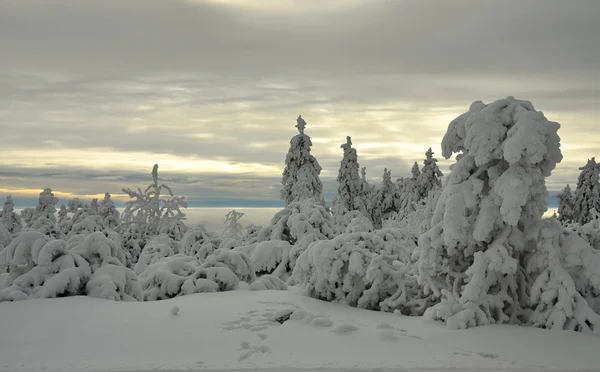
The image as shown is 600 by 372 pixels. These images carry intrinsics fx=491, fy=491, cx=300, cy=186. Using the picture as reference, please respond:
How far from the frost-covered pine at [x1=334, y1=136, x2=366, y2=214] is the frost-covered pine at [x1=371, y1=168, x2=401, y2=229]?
1232cm

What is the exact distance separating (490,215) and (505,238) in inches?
19.5

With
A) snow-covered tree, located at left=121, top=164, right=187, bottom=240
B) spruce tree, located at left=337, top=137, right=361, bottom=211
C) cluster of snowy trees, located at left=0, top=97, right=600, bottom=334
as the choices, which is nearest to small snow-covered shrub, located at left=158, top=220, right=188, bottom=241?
snow-covered tree, located at left=121, top=164, right=187, bottom=240

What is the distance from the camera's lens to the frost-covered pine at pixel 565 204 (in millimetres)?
45000

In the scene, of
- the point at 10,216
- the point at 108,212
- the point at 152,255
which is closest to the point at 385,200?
the point at 108,212

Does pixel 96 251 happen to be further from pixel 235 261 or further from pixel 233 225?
pixel 233 225

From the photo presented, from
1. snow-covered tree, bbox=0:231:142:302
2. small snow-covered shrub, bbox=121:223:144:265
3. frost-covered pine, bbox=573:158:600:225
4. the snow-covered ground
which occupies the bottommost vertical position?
small snow-covered shrub, bbox=121:223:144:265

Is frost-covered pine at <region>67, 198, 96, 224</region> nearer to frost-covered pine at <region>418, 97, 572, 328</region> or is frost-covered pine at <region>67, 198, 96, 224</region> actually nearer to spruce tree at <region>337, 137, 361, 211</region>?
spruce tree at <region>337, 137, 361, 211</region>

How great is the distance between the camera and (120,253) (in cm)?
1243

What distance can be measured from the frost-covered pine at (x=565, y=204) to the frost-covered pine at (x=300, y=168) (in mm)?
25188

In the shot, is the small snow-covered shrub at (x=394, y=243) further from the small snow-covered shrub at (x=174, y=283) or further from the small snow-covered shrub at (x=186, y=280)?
the small snow-covered shrub at (x=174, y=283)

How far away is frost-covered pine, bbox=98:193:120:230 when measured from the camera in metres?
38.2

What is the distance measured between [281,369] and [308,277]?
432 cm

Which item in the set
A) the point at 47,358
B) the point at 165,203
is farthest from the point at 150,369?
the point at 165,203

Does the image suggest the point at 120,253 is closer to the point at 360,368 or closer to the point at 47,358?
the point at 47,358
